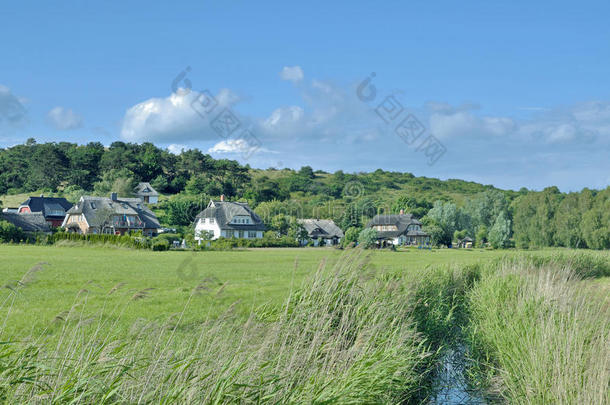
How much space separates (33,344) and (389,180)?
134 metres

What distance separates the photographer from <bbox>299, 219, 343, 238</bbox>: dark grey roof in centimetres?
8550

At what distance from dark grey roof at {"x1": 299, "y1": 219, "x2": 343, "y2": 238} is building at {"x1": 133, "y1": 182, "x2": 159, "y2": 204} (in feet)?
103

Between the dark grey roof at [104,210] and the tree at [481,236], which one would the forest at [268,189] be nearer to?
the tree at [481,236]

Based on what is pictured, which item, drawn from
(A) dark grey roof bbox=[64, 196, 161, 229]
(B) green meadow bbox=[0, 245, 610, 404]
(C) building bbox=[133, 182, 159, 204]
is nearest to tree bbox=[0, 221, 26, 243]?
(A) dark grey roof bbox=[64, 196, 161, 229]

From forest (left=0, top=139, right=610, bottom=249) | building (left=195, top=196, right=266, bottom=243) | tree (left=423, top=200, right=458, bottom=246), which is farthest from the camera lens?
forest (left=0, top=139, right=610, bottom=249)

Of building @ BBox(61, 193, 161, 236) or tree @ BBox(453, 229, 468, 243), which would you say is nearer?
building @ BBox(61, 193, 161, 236)

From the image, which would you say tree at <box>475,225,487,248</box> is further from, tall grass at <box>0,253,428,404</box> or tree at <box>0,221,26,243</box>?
tall grass at <box>0,253,428,404</box>

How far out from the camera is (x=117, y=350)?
6.37 meters

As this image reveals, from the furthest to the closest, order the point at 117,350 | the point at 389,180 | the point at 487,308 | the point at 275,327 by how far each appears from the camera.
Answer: the point at 389,180 → the point at 487,308 → the point at 275,327 → the point at 117,350

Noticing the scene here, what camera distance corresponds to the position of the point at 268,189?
10662cm

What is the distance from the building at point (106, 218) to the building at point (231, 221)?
7.68 meters

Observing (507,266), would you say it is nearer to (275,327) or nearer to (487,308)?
(487,308)

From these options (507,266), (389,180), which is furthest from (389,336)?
(389,180)

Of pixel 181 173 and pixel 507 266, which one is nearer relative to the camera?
pixel 507 266
